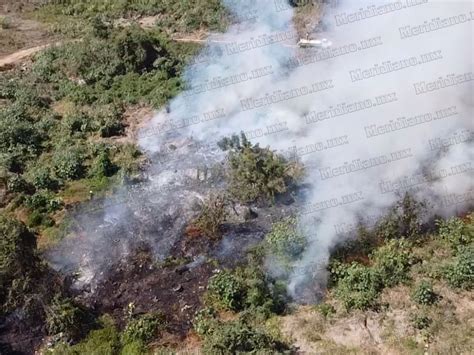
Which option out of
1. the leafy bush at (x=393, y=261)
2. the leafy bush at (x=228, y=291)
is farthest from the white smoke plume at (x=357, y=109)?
the leafy bush at (x=228, y=291)

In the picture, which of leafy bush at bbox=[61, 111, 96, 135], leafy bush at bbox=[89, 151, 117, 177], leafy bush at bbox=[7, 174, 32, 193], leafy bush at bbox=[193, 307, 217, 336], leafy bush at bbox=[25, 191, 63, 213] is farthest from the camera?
leafy bush at bbox=[61, 111, 96, 135]

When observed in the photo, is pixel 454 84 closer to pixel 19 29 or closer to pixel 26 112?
pixel 26 112

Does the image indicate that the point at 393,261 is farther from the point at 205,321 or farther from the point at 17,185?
the point at 17,185

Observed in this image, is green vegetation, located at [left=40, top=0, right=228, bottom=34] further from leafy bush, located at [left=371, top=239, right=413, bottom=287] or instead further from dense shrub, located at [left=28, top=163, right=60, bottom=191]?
leafy bush, located at [left=371, top=239, right=413, bottom=287]

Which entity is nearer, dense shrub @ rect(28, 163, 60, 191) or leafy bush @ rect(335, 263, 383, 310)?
leafy bush @ rect(335, 263, 383, 310)

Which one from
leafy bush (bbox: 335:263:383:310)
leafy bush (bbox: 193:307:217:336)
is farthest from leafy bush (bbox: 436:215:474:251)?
leafy bush (bbox: 193:307:217:336)

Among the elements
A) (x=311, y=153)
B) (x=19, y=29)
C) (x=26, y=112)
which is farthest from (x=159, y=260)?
(x=19, y=29)

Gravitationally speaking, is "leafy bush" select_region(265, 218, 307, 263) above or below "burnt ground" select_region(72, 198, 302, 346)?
above
